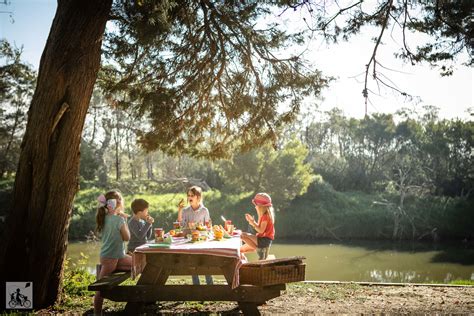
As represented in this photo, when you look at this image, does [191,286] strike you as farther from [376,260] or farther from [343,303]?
[376,260]

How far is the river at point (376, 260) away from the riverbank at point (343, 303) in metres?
8.35

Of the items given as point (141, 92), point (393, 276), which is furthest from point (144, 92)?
point (393, 276)

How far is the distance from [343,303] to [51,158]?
173 inches

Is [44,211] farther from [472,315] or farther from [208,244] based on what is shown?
[472,315]

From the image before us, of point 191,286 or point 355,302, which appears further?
point 355,302

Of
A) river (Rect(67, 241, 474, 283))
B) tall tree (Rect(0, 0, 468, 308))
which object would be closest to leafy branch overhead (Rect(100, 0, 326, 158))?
tall tree (Rect(0, 0, 468, 308))

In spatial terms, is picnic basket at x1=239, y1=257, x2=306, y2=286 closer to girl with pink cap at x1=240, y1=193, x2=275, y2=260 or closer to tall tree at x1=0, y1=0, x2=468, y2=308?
girl with pink cap at x1=240, y1=193, x2=275, y2=260

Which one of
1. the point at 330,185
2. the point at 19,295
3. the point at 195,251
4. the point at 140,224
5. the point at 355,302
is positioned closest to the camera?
the point at 195,251

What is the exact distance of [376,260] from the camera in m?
20.2

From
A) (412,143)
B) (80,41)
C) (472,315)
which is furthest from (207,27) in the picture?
(412,143)

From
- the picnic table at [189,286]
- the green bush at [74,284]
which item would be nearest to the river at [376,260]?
the green bush at [74,284]

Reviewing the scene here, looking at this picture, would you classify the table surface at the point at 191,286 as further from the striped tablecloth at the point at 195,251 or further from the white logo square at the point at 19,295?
the white logo square at the point at 19,295

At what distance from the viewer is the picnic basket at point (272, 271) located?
4523 millimetres

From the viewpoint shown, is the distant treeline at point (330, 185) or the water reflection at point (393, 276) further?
the distant treeline at point (330, 185)
